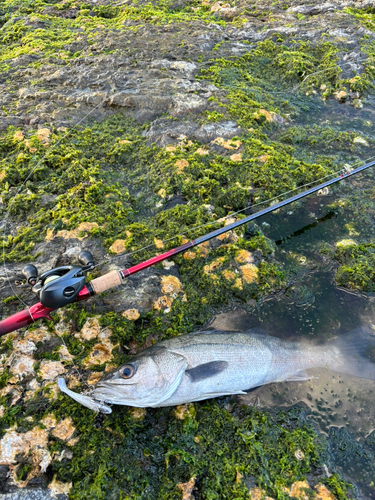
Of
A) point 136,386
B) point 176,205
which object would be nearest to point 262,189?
point 176,205

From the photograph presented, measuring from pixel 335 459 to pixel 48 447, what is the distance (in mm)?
2594

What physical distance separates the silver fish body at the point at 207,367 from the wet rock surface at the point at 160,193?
0.20 meters

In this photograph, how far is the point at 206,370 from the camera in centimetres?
328

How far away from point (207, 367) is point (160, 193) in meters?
2.50

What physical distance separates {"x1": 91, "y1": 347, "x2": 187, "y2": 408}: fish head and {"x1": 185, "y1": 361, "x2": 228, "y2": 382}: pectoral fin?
4.5 inches

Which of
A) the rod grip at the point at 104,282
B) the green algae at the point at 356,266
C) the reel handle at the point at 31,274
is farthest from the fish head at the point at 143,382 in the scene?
the green algae at the point at 356,266

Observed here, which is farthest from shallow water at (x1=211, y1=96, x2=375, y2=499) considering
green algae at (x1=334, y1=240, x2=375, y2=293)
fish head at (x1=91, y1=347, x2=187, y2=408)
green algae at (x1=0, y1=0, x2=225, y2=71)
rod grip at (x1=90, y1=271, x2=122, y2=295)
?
green algae at (x1=0, y1=0, x2=225, y2=71)

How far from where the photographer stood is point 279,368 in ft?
11.6

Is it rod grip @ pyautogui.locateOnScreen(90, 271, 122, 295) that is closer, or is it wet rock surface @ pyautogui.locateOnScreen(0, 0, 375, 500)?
wet rock surface @ pyautogui.locateOnScreen(0, 0, 375, 500)

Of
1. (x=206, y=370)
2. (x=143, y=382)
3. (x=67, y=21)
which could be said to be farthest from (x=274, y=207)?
(x=67, y=21)

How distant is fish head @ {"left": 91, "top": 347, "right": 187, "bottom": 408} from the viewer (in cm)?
294

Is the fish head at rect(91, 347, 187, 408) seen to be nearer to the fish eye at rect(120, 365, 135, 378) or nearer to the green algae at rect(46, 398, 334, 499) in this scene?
the fish eye at rect(120, 365, 135, 378)

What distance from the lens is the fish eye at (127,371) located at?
2998 millimetres

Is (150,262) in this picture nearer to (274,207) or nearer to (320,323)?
(274,207)
